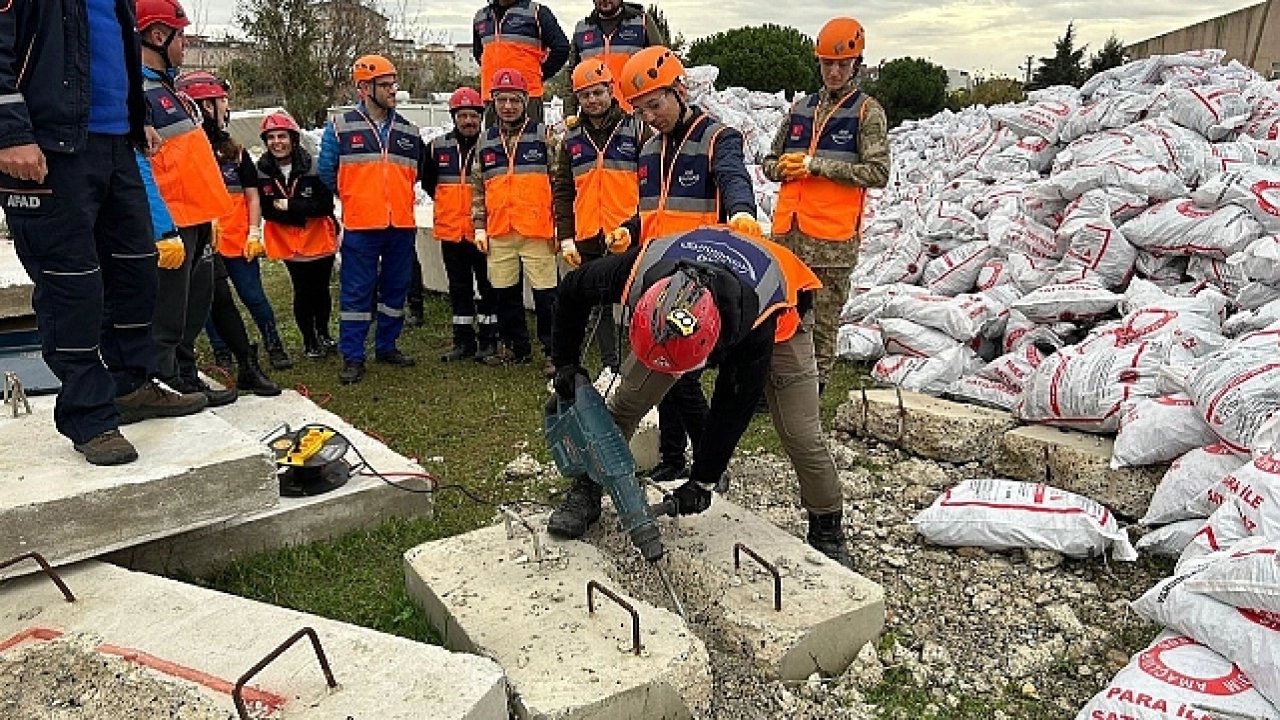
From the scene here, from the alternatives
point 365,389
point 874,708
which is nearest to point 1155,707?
point 874,708

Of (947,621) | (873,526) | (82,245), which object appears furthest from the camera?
(873,526)

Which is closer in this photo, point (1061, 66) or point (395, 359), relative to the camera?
point (395, 359)

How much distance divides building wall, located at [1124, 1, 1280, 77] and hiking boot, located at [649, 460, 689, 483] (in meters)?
11.2

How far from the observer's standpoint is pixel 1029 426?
434 cm

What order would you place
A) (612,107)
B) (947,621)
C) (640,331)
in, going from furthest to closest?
(612,107) < (947,621) < (640,331)

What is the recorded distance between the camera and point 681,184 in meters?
4.18

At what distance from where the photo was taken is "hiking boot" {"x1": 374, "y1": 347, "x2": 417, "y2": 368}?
605 cm

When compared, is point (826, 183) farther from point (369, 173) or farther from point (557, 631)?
point (557, 631)

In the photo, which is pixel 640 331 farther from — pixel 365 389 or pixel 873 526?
pixel 365 389

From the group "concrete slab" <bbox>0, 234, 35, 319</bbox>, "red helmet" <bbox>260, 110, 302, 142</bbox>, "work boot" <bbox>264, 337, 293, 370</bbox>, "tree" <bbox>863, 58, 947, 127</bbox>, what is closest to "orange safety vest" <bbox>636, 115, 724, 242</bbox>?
"red helmet" <bbox>260, 110, 302, 142</bbox>

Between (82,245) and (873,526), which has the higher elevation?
(82,245)

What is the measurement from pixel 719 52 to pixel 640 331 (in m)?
17.4

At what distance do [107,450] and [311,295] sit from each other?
3.20 meters

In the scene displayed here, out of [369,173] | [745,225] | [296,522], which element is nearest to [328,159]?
[369,173]
